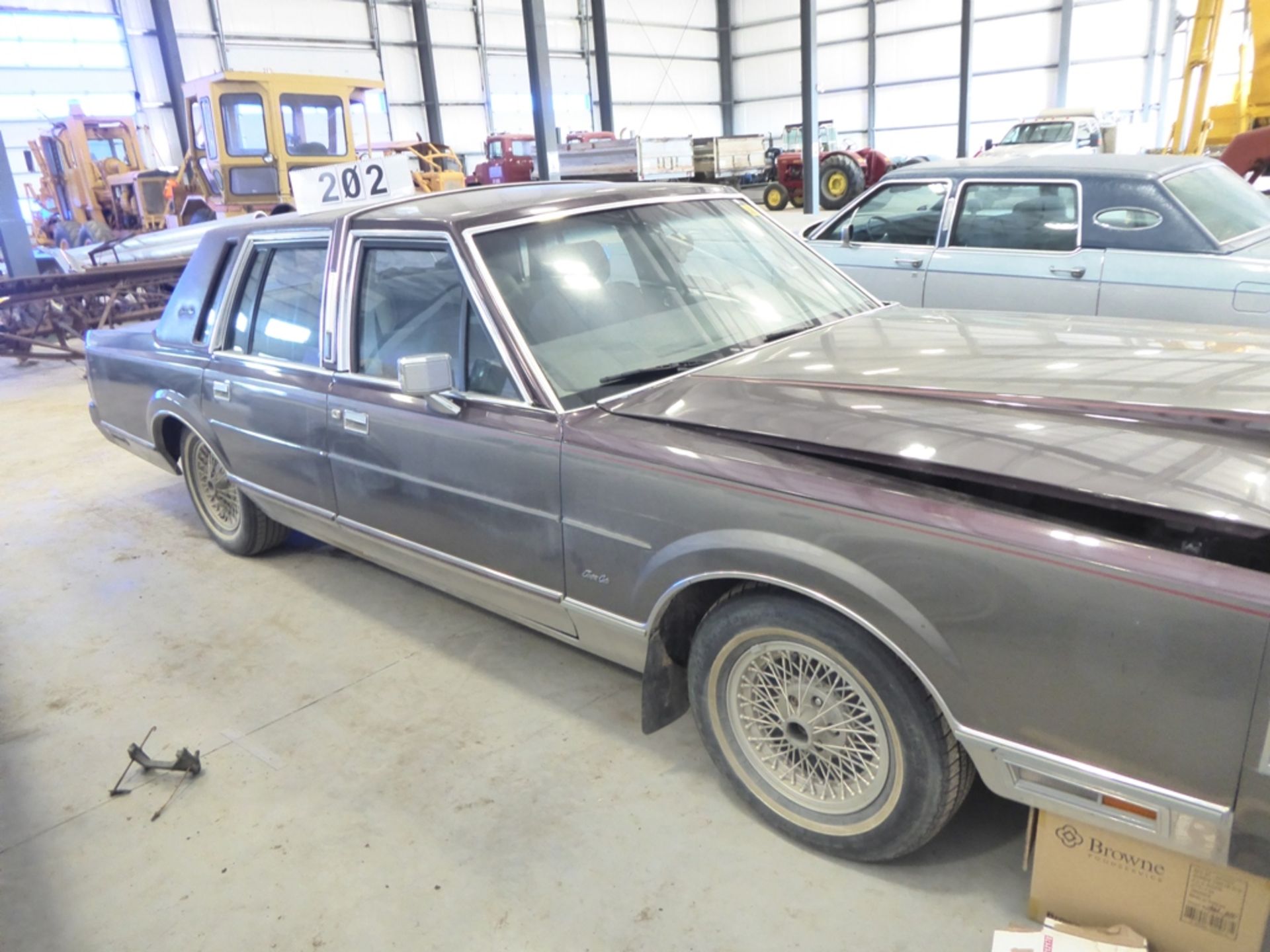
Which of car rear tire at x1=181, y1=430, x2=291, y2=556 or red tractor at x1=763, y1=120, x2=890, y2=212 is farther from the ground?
red tractor at x1=763, y1=120, x2=890, y2=212

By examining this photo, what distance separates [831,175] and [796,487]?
20.0m

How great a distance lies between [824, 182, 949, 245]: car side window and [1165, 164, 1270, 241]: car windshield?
1357 mm

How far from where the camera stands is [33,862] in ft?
8.52

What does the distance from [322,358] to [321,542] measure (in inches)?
67.3

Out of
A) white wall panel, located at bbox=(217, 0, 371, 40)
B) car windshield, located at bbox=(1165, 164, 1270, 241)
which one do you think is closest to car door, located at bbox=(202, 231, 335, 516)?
car windshield, located at bbox=(1165, 164, 1270, 241)

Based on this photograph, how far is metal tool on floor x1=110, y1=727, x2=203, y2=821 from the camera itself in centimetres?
287

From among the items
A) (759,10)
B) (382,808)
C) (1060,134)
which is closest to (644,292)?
(382,808)

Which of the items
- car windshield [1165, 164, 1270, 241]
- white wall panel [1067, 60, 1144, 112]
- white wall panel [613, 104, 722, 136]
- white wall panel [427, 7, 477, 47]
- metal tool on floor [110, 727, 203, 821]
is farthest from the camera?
white wall panel [613, 104, 722, 136]

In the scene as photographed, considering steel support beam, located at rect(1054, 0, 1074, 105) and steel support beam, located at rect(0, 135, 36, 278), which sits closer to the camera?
steel support beam, located at rect(0, 135, 36, 278)

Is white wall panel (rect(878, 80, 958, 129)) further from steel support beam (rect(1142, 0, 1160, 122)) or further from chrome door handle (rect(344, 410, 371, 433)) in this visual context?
chrome door handle (rect(344, 410, 371, 433))

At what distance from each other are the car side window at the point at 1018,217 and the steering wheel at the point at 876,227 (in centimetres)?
53

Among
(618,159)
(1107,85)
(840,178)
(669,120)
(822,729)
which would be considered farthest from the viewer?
(669,120)

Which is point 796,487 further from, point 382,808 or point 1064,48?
point 1064,48

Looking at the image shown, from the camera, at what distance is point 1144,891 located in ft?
6.20
